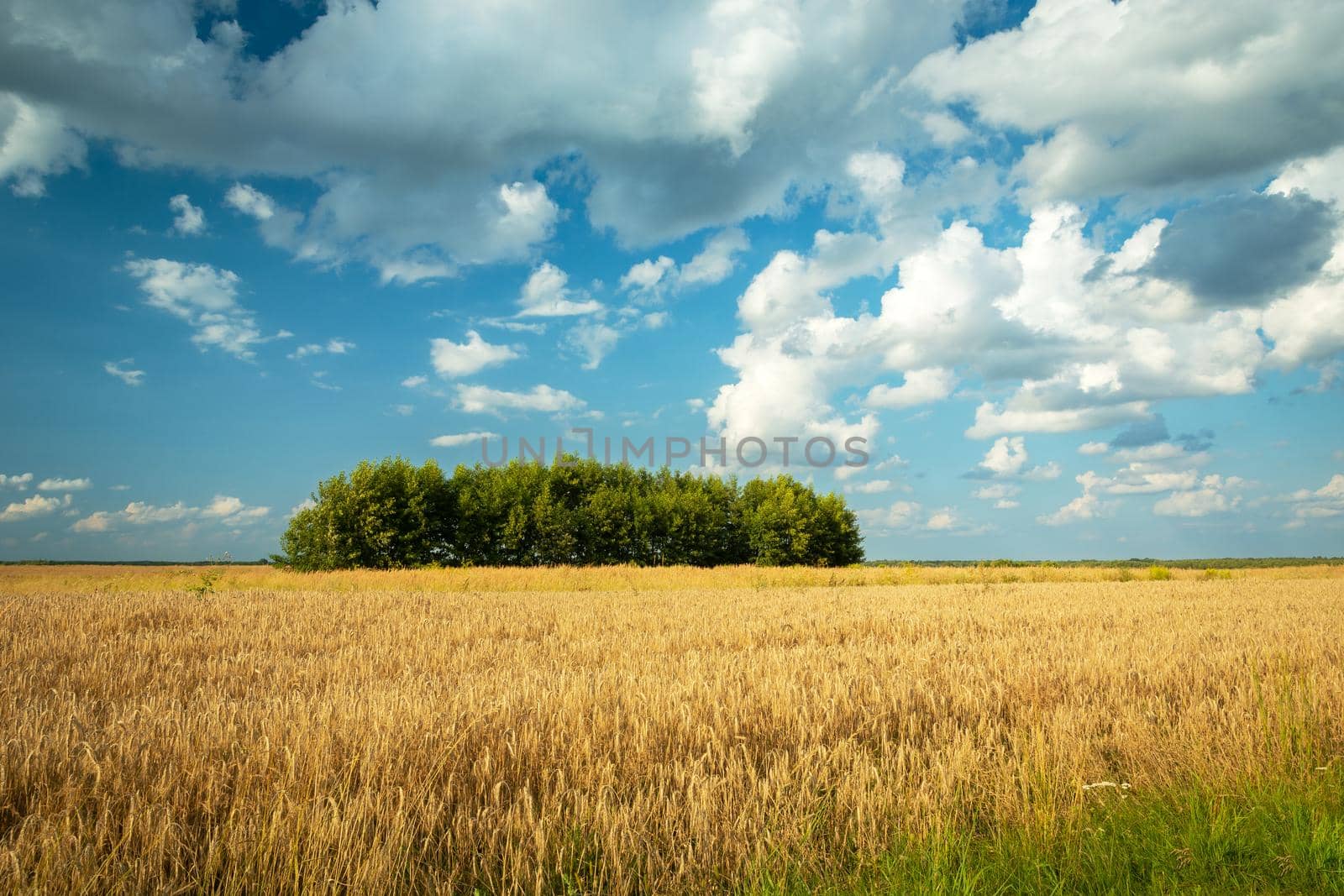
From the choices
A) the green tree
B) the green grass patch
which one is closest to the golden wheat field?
the green grass patch

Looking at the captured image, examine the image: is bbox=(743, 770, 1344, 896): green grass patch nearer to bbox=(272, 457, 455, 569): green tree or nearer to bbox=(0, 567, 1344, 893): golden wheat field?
bbox=(0, 567, 1344, 893): golden wheat field

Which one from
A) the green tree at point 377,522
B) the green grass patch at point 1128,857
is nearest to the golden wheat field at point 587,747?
the green grass patch at point 1128,857

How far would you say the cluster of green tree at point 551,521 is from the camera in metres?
55.9

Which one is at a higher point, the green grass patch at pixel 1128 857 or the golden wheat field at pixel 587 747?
the golden wheat field at pixel 587 747

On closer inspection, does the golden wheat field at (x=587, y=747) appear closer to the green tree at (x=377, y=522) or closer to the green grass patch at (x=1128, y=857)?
the green grass patch at (x=1128, y=857)

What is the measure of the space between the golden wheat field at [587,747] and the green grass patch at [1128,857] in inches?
4.6

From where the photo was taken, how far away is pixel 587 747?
4.17 meters

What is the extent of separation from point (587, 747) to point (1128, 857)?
298 centimetres

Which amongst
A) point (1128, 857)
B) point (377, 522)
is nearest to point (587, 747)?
point (1128, 857)

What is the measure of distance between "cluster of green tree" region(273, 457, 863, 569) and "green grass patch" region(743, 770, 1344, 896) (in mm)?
55220

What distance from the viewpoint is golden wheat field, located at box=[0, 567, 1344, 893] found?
3064mm

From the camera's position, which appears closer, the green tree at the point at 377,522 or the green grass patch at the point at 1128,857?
the green grass patch at the point at 1128,857

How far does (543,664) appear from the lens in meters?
7.62

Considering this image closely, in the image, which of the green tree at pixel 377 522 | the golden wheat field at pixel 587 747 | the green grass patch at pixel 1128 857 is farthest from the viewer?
the green tree at pixel 377 522
